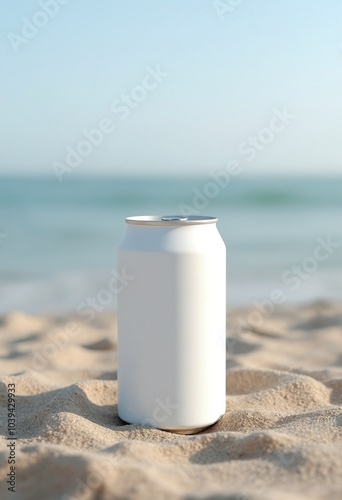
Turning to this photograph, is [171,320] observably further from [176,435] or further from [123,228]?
[123,228]

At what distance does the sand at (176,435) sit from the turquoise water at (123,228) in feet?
5.74

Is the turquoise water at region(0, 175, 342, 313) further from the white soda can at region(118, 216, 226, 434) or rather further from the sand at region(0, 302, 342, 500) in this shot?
the white soda can at region(118, 216, 226, 434)

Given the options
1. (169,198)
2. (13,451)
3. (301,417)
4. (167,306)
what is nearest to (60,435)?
(13,451)

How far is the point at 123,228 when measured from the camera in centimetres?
1167

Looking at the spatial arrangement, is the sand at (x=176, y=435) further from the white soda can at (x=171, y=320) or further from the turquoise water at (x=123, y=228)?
the turquoise water at (x=123, y=228)

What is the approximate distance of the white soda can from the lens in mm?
2021

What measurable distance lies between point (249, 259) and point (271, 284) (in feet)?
5.56

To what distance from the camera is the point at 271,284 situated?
630 cm

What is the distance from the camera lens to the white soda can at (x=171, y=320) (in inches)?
79.6

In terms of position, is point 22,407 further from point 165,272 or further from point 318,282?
point 318,282

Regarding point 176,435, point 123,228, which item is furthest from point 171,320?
point 123,228

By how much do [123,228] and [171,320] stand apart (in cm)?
968

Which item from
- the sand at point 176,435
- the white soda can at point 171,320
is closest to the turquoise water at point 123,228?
the sand at point 176,435

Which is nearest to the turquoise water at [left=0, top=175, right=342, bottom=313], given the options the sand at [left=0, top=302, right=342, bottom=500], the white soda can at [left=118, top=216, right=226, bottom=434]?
the sand at [left=0, top=302, right=342, bottom=500]
